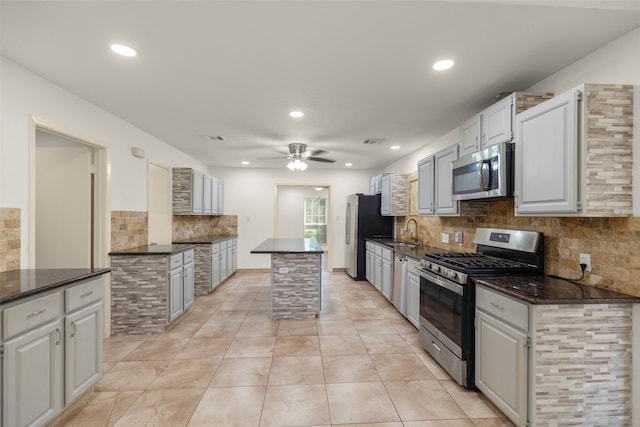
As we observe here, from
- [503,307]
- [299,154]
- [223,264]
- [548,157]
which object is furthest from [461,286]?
[223,264]

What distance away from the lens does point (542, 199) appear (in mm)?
1993

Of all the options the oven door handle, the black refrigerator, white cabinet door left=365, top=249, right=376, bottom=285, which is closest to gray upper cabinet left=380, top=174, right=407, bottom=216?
the black refrigerator

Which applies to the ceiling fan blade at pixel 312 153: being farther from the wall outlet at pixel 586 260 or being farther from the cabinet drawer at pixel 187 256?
the wall outlet at pixel 586 260

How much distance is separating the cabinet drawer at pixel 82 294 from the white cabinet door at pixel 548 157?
315 centimetres

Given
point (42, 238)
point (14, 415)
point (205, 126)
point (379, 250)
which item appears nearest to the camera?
point (14, 415)

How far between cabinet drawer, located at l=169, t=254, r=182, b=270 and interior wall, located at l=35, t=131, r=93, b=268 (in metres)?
0.80

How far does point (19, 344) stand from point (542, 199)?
10.5 feet

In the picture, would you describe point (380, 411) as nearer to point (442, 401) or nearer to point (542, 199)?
point (442, 401)

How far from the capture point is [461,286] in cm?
233

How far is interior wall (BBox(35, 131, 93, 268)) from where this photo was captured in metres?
3.19

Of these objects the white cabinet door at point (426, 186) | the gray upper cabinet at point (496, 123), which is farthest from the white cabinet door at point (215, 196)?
the gray upper cabinet at point (496, 123)

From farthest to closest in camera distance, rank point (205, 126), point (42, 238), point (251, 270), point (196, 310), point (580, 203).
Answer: point (251, 270)
point (196, 310)
point (205, 126)
point (42, 238)
point (580, 203)

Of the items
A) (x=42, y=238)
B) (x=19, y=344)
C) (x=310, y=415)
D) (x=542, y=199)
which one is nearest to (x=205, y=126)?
(x=42, y=238)

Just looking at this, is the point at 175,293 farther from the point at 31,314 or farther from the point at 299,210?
the point at 299,210
